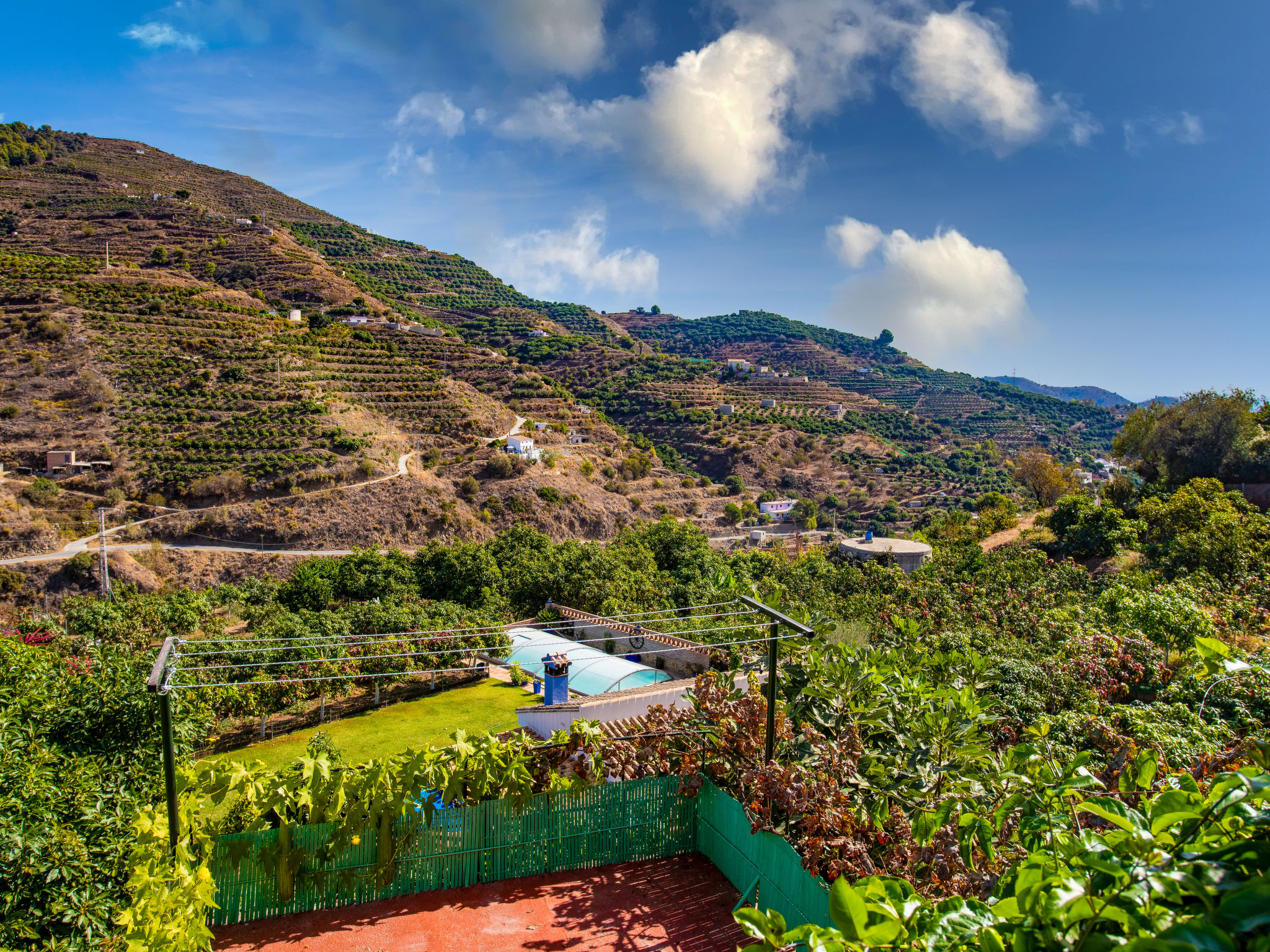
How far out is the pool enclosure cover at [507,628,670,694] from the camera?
50.7 ft

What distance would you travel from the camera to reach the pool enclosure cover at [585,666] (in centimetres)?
1546

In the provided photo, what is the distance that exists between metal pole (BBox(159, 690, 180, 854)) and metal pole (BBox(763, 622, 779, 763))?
18.5 ft

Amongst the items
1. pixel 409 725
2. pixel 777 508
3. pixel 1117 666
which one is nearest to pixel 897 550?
pixel 777 508

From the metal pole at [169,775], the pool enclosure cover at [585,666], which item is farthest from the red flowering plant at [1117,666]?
the metal pole at [169,775]

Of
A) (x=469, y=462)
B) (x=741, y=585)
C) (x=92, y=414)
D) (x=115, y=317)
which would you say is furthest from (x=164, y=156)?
(x=741, y=585)

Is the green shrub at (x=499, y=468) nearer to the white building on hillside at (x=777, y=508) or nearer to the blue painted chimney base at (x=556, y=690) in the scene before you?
the white building on hillside at (x=777, y=508)

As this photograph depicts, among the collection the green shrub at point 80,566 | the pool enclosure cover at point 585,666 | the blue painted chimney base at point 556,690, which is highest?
the blue painted chimney base at point 556,690

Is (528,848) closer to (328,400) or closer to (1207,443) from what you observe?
(1207,443)

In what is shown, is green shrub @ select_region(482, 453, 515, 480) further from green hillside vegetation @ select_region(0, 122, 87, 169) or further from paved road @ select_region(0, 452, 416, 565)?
green hillside vegetation @ select_region(0, 122, 87, 169)

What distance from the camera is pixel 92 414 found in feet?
128

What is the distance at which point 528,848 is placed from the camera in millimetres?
7656

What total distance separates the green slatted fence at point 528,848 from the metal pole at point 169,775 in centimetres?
67

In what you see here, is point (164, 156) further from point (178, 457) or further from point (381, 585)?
point (381, 585)

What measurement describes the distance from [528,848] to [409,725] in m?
9.00
